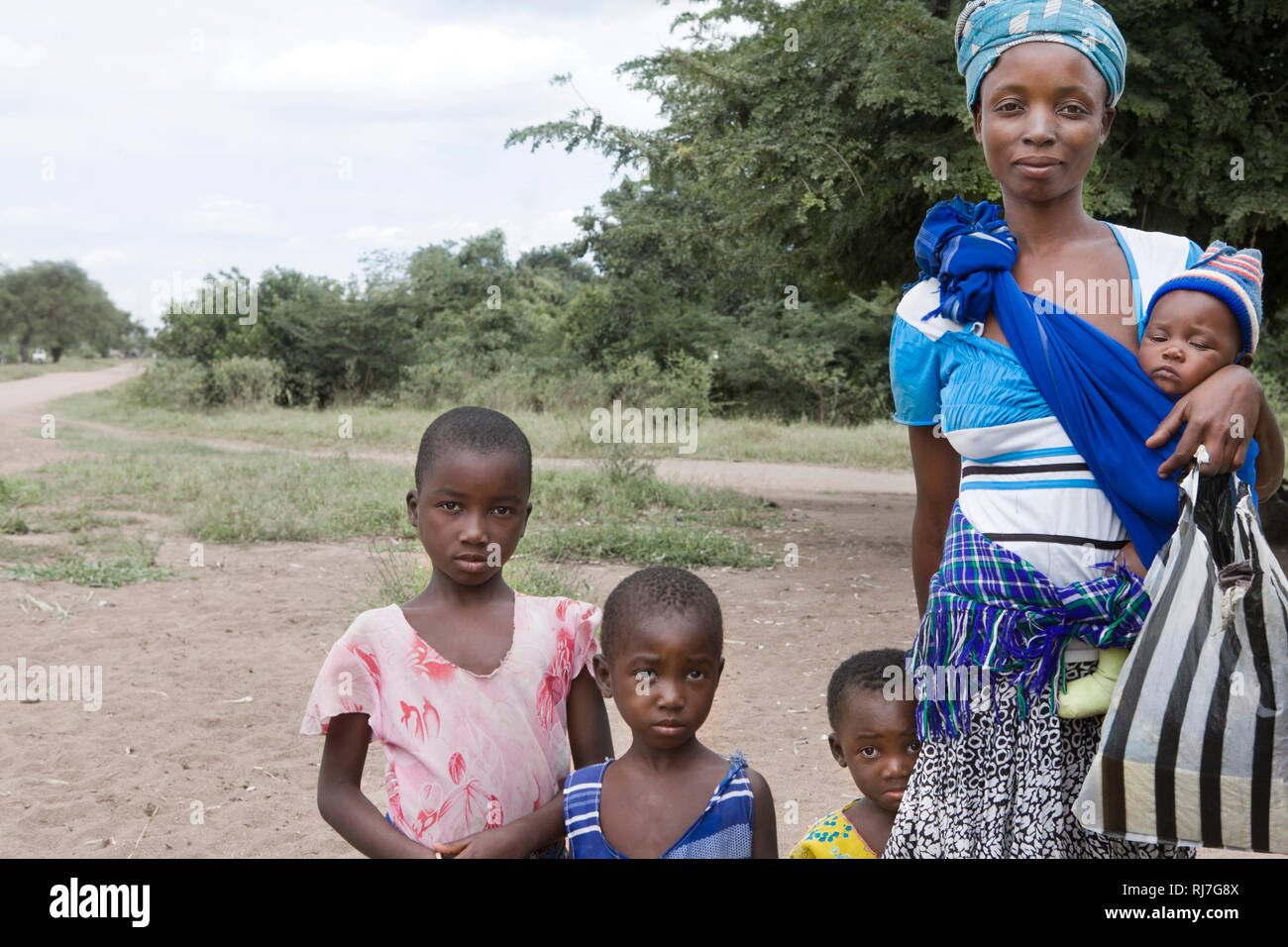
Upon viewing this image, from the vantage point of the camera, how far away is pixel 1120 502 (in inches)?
68.0

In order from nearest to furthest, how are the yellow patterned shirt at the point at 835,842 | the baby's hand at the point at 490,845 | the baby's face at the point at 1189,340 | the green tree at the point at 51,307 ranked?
the baby's face at the point at 1189,340, the baby's hand at the point at 490,845, the yellow patterned shirt at the point at 835,842, the green tree at the point at 51,307

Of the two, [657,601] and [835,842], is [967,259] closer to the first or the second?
[657,601]

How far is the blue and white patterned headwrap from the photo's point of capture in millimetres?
1803

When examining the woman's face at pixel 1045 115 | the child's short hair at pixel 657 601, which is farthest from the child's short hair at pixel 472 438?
the woman's face at pixel 1045 115

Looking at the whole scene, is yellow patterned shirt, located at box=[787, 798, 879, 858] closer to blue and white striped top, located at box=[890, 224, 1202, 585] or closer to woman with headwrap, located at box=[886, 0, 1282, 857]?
woman with headwrap, located at box=[886, 0, 1282, 857]

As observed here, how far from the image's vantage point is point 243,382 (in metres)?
24.1

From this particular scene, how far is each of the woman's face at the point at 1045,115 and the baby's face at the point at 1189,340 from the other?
0.91ft

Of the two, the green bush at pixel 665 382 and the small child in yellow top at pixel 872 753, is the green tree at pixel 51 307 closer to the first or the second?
the green bush at pixel 665 382

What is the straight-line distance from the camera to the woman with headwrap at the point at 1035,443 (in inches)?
67.8

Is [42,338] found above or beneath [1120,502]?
above

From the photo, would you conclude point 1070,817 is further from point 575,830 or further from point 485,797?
point 485,797

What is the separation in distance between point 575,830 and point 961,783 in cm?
65

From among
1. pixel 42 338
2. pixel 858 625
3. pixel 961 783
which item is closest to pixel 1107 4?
pixel 858 625

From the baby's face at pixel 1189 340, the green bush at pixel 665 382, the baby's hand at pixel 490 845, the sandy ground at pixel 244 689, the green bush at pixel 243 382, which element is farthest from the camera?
the green bush at pixel 243 382
